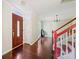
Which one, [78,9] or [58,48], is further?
[58,48]

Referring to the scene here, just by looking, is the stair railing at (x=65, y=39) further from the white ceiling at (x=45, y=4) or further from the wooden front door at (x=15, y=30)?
the wooden front door at (x=15, y=30)

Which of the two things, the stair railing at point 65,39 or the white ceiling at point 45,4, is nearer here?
the stair railing at point 65,39

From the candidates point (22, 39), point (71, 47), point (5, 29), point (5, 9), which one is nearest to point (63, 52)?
point (71, 47)

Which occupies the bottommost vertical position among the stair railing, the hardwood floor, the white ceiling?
the hardwood floor

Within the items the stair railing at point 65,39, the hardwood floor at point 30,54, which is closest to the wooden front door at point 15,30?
the hardwood floor at point 30,54

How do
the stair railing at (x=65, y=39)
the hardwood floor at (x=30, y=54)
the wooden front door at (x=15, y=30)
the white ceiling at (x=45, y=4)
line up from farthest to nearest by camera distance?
the wooden front door at (x=15, y=30)
the white ceiling at (x=45, y=4)
the hardwood floor at (x=30, y=54)
the stair railing at (x=65, y=39)

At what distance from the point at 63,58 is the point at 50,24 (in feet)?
26.7

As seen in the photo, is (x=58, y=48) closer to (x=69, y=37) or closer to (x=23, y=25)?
(x=69, y=37)

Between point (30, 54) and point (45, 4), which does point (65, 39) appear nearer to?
point (30, 54)

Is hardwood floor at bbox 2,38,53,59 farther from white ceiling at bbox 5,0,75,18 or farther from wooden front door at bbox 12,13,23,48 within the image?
white ceiling at bbox 5,0,75,18

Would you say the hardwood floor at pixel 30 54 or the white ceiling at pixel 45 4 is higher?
the white ceiling at pixel 45 4

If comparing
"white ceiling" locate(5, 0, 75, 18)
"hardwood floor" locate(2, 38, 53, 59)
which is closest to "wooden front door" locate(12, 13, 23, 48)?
"hardwood floor" locate(2, 38, 53, 59)

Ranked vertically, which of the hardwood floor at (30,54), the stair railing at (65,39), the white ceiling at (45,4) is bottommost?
the hardwood floor at (30,54)

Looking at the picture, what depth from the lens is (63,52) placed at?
2891mm
